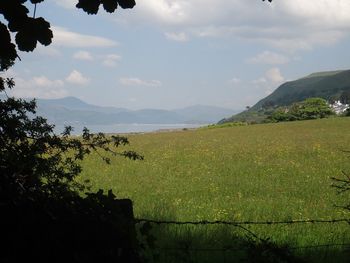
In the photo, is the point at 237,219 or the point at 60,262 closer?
the point at 60,262

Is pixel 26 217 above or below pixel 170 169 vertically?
above

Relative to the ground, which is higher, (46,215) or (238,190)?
(46,215)

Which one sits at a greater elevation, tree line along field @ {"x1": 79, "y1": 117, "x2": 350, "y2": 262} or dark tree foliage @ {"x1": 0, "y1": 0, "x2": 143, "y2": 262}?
dark tree foliage @ {"x1": 0, "y1": 0, "x2": 143, "y2": 262}

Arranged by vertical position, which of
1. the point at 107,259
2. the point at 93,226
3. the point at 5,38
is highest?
the point at 5,38

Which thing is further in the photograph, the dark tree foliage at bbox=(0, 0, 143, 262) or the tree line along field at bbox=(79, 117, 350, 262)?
the tree line along field at bbox=(79, 117, 350, 262)

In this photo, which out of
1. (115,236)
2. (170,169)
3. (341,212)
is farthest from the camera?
(170,169)

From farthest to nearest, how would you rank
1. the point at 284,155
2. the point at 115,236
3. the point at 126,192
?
the point at 284,155 → the point at 126,192 → the point at 115,236

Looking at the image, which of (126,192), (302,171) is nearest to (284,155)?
(302,171)

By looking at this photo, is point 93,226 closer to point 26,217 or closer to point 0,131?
point 26,217

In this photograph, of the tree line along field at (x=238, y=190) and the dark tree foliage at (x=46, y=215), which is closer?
the dark tree foliage at (x=46, y=215)

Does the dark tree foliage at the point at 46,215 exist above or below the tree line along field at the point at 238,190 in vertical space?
above

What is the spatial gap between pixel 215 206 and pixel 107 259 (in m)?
8.89

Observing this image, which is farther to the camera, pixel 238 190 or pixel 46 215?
pixel 238 190

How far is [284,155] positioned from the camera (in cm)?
2630
